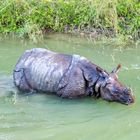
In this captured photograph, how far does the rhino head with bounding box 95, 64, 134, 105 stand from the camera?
732 centimetres

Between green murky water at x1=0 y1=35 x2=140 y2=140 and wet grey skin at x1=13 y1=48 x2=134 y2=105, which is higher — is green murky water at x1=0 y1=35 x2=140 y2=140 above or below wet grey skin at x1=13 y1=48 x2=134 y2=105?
below

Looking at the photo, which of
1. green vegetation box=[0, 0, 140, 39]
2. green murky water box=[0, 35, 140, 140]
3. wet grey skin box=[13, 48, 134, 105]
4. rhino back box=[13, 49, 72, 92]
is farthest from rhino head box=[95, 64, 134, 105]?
green vegetation box=[0, 0, 140, 39]

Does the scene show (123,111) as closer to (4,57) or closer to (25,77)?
(25,77)

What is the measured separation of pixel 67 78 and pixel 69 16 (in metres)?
4.01

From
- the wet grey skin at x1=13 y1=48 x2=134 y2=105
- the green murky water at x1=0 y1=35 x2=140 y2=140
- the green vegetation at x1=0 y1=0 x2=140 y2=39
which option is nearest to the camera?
the green murky water at x1=0 y1=35 x2=140 y2=140

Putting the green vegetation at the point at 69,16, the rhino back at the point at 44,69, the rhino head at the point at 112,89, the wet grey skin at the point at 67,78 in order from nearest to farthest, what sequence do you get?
the rhino head at the point at 112,89 < the wet grey skin at the point at 67,78 < the rhino back at the point at 44,69 < the green vegetation at the point at 69,16

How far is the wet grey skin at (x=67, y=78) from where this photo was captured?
24.4 ft

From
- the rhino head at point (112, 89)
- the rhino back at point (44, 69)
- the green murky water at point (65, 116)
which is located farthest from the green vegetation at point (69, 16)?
the rhino head at point (112, 89)

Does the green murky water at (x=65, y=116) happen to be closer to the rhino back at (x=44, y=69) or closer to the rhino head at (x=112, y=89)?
the rhino head at (x=112, y=89)

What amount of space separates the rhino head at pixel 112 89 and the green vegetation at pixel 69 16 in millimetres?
3354

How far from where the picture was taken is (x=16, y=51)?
32.8 feet

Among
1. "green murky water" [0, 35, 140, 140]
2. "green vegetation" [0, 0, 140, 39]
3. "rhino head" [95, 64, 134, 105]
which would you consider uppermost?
"green vegetation" [0, 0, 140, 39]

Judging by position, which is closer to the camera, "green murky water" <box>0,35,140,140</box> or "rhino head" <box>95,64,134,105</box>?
"green murky water" <box>0,35,140,140</box>

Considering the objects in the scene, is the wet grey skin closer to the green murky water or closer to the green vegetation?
the green murky water
